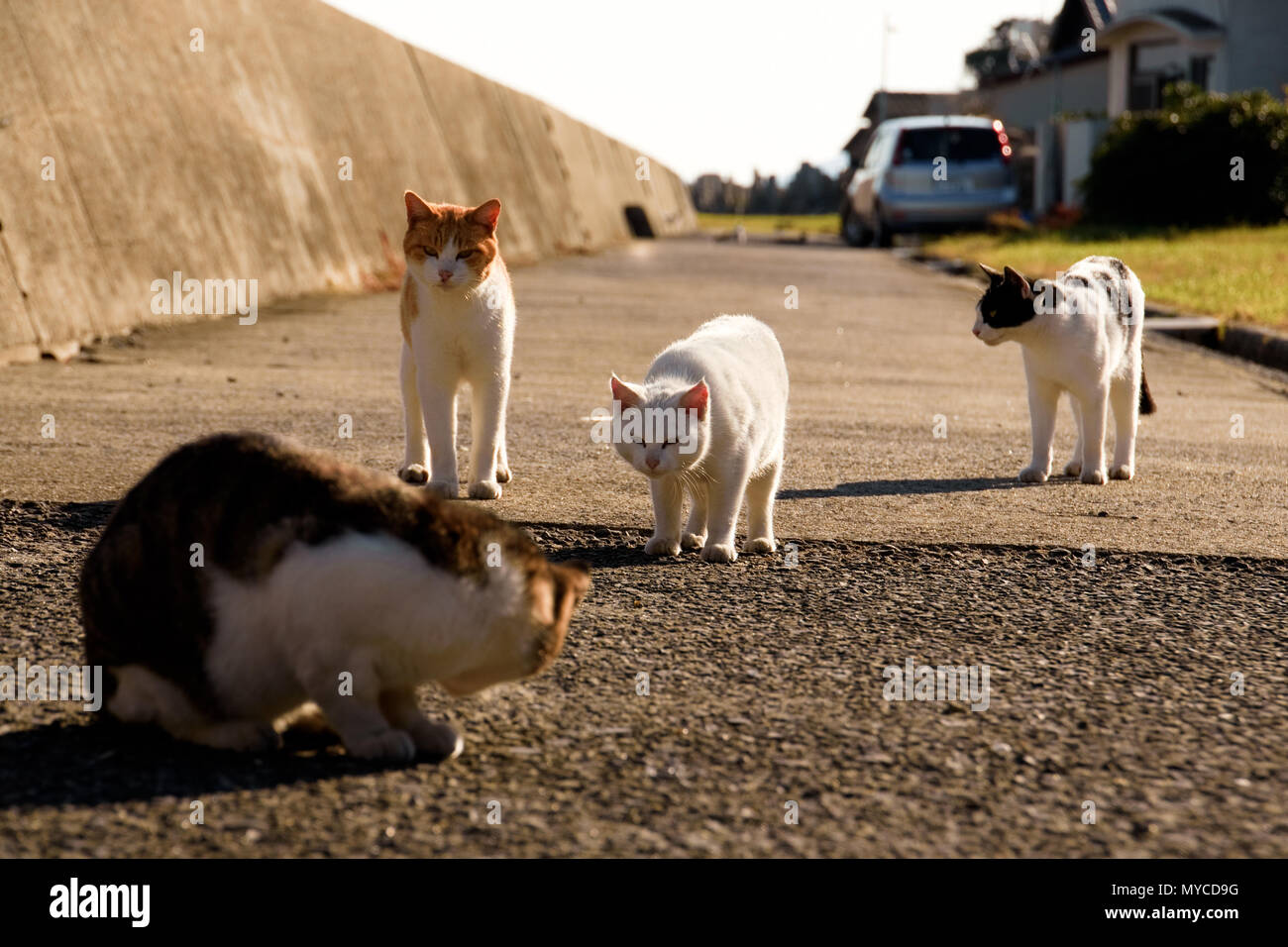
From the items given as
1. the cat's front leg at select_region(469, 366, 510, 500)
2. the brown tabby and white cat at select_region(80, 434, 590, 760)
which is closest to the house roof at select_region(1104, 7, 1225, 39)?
the cat's front leg at select_region(469, 366, 510, 500)

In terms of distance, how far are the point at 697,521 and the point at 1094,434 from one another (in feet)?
6.50

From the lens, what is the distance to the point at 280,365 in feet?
24.8

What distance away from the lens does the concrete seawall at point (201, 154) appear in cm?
741

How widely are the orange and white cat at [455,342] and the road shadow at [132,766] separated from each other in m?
2.22

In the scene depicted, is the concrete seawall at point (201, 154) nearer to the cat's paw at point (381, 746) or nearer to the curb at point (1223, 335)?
the cat's paw at point (381, 746)

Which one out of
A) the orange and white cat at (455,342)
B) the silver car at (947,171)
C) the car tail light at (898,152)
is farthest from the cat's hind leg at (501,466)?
the car tail light at (898,152)

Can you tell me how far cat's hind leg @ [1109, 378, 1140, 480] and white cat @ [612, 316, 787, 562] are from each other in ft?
6.02

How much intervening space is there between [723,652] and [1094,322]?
→ 2.95m

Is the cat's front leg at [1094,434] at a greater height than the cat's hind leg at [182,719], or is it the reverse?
the cat's front leg at [1094,434]

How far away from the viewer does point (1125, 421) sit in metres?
5.72

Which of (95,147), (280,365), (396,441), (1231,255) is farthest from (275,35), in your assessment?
(1231,255)

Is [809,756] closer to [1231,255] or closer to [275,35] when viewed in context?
[275,35]

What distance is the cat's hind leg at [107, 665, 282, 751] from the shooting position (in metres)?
2.46

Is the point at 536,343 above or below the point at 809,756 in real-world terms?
above
